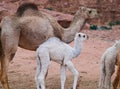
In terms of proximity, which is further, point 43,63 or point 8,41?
point 8,41

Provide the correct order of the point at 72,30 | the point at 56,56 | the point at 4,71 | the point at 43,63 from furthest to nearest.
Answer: the point at 72,30 < the point at 4,71 < the point at 56,56 < the point at 43,63

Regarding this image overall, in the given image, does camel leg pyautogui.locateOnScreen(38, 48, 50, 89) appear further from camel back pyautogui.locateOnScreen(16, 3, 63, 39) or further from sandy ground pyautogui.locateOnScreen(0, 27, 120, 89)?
sandy ground pyautogui.locateOnScreen(0, 27, 120, 89)

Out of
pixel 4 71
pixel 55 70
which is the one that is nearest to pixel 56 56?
pixel 4 71

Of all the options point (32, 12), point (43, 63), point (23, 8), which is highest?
point (23, 8)

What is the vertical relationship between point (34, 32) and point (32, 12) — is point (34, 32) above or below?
below

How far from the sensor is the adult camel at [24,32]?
32.7ft

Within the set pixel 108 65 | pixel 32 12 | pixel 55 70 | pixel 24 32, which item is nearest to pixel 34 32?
pixel 24 32

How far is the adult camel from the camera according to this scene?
9.95 m

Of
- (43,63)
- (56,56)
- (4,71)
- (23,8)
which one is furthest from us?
(23,8)

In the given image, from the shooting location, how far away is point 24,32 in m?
10.1

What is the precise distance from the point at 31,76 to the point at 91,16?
275 centimetres

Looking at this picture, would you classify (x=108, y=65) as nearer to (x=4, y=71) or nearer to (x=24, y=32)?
(x=24, y=32)

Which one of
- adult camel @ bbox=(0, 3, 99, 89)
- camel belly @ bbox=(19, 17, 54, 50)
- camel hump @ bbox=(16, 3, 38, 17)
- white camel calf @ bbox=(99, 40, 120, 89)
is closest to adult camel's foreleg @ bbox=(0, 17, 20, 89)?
adult camel @ bbox=(0, 3, 99, 89)

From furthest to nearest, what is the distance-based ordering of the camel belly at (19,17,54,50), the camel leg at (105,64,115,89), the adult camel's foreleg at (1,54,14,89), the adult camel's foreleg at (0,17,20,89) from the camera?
the camel belly at (19,17,54,50) → the adult camel's foreleg at (0,17,20,89) → the adult camel's foreleg at (1,54,14,89) → the camel leg at (105,64,115,89)
